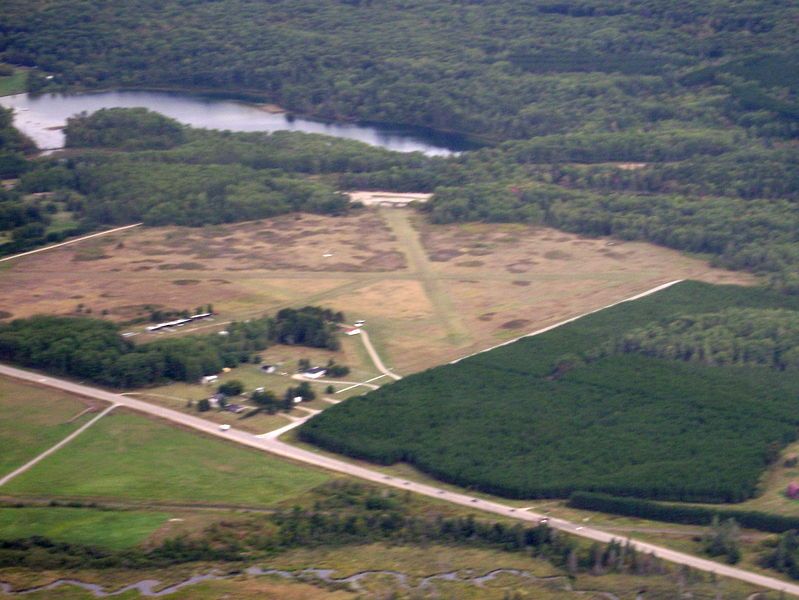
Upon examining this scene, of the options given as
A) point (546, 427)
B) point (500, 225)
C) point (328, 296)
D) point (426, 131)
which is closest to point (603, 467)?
point (546, 427)

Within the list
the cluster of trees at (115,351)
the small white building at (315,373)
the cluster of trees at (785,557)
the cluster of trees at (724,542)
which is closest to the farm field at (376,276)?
the small white building at (315,373)

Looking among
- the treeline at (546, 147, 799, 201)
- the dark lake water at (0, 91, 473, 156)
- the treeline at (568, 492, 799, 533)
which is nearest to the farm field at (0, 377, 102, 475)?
the treeline at (568, 492, 799, 533)

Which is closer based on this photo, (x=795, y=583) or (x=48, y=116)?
(x=795, y=583)

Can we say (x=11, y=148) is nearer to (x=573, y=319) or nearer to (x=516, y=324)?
(x=516, y=324)

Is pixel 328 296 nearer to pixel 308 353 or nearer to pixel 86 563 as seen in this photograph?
pixel 308 353

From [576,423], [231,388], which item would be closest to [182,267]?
[231,388]

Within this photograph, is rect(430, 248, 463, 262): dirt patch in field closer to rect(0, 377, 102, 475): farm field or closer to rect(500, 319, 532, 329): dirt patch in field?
rect(500, 319, 532, 329): dirt patch in field
